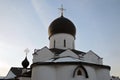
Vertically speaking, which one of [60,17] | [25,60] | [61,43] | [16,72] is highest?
[60,17]

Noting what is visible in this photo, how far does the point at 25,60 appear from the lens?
75.5 ft

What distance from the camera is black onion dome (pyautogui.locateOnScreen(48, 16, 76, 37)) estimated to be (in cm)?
2280

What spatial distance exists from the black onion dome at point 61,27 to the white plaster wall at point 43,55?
3.27m

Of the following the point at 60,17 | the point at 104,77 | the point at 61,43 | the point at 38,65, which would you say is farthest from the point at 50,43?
the point at 104,77

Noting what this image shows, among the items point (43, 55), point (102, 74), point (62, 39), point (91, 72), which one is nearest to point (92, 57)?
point (102, 74)

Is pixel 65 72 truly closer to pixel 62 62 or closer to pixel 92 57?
pixel 62 62

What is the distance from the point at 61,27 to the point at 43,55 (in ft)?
14.7

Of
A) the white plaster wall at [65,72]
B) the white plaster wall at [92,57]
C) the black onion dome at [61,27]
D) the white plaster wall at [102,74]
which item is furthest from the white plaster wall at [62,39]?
the white plaster wall at [65,72]

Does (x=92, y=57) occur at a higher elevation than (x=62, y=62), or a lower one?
higher

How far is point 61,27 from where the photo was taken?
74.7 feet

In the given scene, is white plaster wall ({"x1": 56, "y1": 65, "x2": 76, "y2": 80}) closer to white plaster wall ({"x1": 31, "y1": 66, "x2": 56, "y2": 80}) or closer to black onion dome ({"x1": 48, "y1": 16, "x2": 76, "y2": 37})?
white plaster wall ({"x1": 31, "y1": 66, "x2": 56, "y2": 80})

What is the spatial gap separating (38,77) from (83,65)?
4.41 metres

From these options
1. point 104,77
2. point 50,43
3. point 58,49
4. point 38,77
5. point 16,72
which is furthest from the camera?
point 16,72

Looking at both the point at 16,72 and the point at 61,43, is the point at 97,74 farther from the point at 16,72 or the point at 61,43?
the point at 16,72
